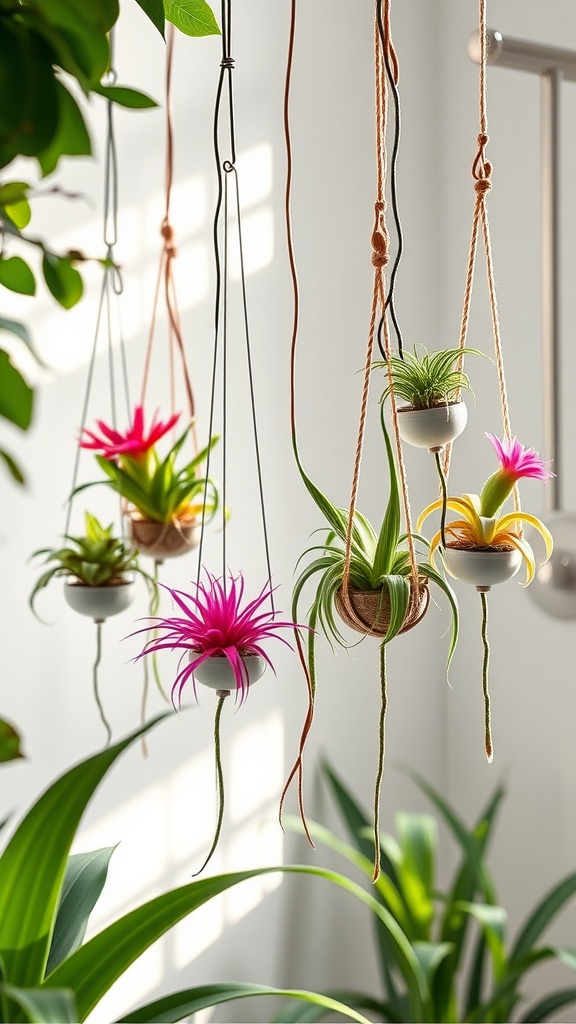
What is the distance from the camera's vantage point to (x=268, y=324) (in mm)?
1772

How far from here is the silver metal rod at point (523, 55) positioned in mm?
833

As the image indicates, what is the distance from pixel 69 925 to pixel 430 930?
3.76ft

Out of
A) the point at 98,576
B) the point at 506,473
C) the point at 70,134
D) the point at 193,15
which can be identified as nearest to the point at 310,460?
the point at 98,576

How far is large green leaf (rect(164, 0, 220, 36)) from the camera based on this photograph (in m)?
0.57

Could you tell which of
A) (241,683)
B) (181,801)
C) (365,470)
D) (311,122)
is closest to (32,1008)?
(241,683)

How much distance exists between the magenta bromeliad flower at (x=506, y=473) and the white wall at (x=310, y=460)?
898 millimetres

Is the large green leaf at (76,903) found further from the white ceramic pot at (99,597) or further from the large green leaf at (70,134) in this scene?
the large green leaf at (70,134)

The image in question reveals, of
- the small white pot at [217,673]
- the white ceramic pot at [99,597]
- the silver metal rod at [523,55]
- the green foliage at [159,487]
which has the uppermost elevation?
the silver metal rod at [523,55]

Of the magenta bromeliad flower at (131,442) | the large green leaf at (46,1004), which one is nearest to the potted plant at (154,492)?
the magenta bromeliad flower at (131,442)

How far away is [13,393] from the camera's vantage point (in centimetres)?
30

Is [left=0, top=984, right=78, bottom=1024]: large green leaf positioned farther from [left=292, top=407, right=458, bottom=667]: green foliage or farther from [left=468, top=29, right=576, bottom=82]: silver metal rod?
[left=468, top=29, right=576, bottom=82]: silver metal rod

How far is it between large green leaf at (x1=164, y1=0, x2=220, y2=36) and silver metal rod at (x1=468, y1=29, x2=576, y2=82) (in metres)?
0.33

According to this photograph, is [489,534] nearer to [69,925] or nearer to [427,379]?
[427,379]

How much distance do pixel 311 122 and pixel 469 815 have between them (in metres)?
1.41
